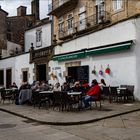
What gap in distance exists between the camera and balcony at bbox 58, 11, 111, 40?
23.3 metres

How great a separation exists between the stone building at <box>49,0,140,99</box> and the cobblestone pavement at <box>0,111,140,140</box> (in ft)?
17.4

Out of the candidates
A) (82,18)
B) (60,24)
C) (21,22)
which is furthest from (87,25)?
(21,22)

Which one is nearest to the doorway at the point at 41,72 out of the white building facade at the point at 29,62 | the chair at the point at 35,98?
the white building facade at the point at 29,62

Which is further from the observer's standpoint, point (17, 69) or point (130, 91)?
point (17, 69)

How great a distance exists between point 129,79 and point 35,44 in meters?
22.7

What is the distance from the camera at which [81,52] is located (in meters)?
19.2

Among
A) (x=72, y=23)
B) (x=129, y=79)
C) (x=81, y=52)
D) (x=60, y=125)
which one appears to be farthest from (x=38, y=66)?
A: (x=60, y=125)

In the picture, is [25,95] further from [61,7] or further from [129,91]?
[61,7]

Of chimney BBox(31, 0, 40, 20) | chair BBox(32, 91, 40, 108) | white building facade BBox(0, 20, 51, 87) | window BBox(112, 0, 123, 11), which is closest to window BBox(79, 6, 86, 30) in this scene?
white building facade BBox(0, 20, 51, 87)

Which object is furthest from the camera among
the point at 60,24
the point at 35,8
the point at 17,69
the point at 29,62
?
the point at 35,8

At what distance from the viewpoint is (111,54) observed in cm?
1675

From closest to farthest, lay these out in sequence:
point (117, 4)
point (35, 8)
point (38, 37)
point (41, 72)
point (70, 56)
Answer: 1. point (70, 56)
2. point (117, 4)
3. point (41, 72)
4. point (38, 37)
5. point (35, 8)

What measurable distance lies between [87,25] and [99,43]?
7.85m

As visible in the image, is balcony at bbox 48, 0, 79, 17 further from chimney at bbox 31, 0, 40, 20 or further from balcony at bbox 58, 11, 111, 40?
chimney at bbox 31, 0, 40, 20
